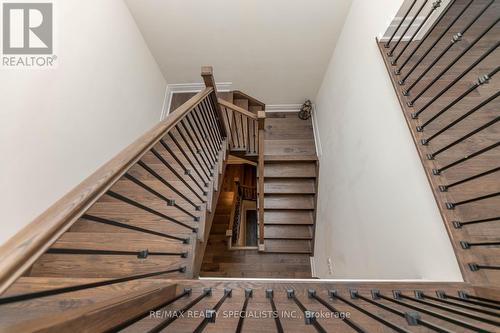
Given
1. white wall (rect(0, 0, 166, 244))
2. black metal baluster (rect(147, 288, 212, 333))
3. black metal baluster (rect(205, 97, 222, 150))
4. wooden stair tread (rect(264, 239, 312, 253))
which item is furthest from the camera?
wooden stair tread (rect(264, 239, 312, 253))

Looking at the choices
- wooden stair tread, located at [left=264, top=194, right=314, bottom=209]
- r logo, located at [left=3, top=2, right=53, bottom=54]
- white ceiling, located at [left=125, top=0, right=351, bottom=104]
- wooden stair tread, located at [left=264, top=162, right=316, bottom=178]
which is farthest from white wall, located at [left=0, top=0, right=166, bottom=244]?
wooden stair tread, located at [left=264, top=194, right=314, bottom=209]

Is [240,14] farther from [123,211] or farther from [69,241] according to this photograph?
[69,241]

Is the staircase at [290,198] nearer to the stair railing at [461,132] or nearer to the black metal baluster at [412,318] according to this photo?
the stair railing at [461,132]

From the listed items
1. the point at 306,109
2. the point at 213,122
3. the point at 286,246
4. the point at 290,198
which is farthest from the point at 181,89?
the point at 286,246

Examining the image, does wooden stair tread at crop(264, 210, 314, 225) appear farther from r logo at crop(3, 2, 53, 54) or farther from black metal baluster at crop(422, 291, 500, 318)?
r logo at crop(3, 2, 53, 54)

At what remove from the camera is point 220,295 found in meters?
1.09

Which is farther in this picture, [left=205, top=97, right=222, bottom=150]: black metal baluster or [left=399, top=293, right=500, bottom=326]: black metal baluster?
[left=205, top=97, right=222, bottom=150]: black metal baluster

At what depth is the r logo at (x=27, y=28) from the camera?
1.50 meters

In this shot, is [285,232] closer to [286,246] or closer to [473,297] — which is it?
[286,246]

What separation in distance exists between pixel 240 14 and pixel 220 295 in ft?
10.0

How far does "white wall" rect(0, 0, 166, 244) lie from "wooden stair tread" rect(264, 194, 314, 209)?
7.12ft

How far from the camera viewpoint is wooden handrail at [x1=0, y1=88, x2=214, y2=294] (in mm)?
423

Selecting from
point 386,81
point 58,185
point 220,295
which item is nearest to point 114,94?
point 58,185

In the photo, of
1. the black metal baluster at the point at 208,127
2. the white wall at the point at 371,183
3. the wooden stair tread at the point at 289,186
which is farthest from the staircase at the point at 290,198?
the black metal baluster at the point at 208,127
